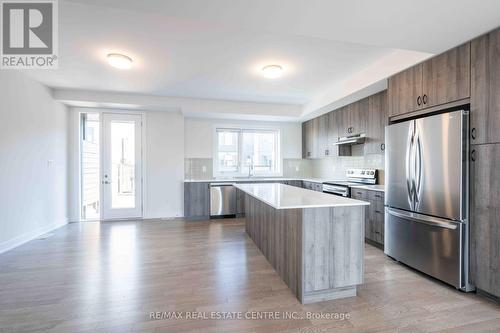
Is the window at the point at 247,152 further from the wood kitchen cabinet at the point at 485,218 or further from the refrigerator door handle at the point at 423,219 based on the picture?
the wood kitchen cabinet at the point at 485,218

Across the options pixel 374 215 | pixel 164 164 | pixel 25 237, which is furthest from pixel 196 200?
pixel 374 215

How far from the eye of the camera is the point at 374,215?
351cm

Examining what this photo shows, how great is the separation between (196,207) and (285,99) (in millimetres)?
3044

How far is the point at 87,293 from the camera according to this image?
2271 millimetres

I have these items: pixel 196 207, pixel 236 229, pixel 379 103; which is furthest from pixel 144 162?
pixel 379 103

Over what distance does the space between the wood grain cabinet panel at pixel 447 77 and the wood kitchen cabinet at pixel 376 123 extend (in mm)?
996

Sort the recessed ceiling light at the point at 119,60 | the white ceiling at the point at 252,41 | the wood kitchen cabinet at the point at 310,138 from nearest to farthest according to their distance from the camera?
the white ceiling at the point at 252,41, the recessed ceiling light at the point at 119,60, the wood kitchen cabinet at the point at 310,138

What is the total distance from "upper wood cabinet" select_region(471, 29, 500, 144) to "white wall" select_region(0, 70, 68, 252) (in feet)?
18.1

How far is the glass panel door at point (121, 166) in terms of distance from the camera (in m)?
5.24

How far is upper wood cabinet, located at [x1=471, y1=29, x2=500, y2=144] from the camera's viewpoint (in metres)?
2.05

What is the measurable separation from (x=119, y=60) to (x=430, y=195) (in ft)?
12.9

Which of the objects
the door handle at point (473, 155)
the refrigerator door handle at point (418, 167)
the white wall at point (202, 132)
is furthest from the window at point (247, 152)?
the door handle at point (473, 155)

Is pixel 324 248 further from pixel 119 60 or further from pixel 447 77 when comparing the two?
pixel 119 60

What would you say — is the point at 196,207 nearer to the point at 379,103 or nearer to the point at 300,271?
the point at 300,271
